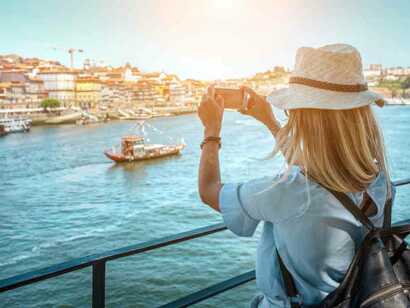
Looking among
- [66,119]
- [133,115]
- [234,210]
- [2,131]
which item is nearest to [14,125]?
[2,131]

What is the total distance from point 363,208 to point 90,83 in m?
44.2

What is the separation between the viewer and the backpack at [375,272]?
0.42 metres

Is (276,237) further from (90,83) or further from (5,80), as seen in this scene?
(5,80)

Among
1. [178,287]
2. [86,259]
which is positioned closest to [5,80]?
[178,287]

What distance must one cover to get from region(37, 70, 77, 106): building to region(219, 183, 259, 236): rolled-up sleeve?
42173mm

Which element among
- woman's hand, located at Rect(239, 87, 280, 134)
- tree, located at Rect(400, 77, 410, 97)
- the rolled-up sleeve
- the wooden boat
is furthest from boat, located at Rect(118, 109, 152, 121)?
the rolled-up sleeve

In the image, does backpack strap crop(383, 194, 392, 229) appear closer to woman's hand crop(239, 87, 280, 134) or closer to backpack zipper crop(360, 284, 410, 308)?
backpack zipper crop(360, 284, 410, 308)

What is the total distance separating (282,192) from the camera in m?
0.45

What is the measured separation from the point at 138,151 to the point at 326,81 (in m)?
18.0

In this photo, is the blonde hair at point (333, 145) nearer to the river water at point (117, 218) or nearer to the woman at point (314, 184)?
the woman at point (314, 184)

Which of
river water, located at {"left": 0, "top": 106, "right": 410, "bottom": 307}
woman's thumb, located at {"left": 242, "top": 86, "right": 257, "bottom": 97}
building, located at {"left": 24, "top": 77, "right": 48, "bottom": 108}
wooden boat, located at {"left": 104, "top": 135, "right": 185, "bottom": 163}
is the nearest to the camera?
woman's thumb, located at {"left": 242, "top": 86, "right": 257, "bottom": 97}

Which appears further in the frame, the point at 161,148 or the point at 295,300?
→ the point at 161,148

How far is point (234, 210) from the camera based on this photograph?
471 millimetres

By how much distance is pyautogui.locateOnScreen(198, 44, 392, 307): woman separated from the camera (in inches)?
17.9
